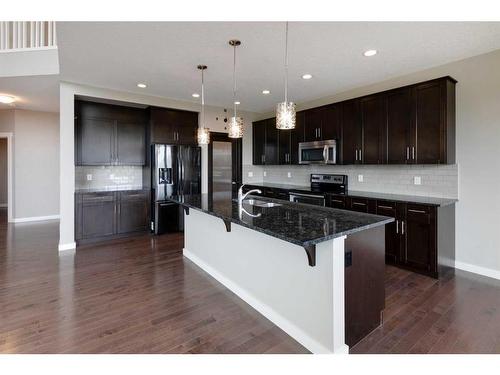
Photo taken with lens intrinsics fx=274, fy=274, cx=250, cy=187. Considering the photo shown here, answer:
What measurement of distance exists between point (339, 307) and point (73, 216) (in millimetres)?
4375

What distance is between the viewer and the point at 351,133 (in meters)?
4.43

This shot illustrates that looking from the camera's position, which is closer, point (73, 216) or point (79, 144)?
point (73, 216)

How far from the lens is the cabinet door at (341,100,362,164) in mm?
4332

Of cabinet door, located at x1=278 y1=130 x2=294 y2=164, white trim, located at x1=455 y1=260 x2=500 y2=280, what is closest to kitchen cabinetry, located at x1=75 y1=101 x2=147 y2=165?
cabinet door, located at x1=278 y1=130 x2=294 y2=164

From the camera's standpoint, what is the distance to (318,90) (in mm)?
4824

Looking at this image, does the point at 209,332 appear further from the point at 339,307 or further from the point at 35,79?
the point at 35,79

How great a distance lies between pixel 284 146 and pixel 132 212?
10.7 ft

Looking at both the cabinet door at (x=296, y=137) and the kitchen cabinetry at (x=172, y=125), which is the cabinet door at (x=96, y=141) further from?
the cabinet door at (x=296, y=137)

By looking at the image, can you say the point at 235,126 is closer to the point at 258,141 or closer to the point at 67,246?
the point at 258,141

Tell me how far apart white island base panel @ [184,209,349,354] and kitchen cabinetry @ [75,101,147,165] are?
2790mm

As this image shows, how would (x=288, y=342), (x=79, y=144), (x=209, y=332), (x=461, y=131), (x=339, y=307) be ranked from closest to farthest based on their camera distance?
(x=339, y=307) < (x=288, y=342) < (x=209, y=332) < (x=461, y=131) < (x=79, y=144)

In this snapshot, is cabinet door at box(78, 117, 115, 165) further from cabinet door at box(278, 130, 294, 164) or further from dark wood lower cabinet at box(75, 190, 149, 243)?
cabinet door at box(278, 130, 294, 164)

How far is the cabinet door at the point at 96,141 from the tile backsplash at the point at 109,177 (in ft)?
1.60
